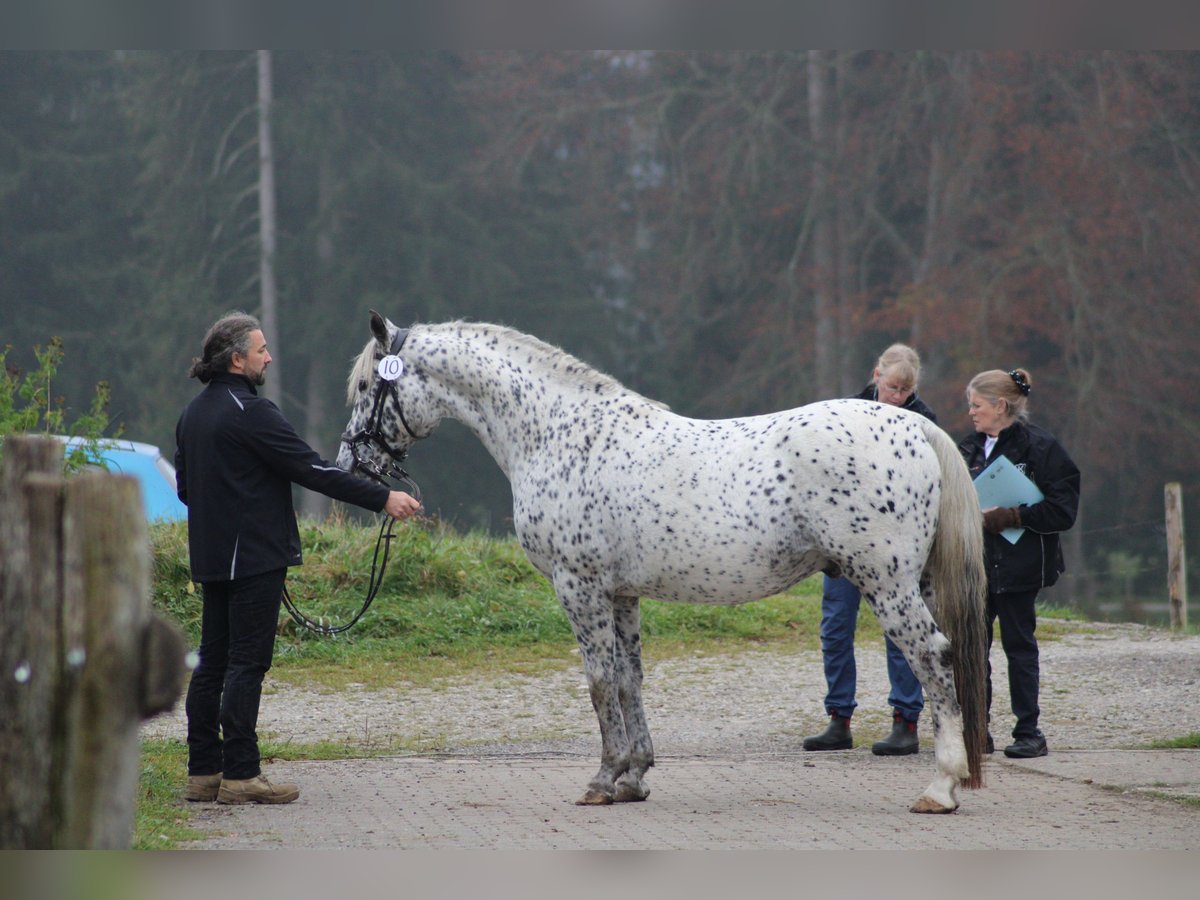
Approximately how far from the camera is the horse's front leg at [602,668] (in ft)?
19.7

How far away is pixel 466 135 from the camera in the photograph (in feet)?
104

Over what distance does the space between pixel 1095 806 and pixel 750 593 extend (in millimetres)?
1650

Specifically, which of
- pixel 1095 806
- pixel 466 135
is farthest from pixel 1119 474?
pixel 1095 806

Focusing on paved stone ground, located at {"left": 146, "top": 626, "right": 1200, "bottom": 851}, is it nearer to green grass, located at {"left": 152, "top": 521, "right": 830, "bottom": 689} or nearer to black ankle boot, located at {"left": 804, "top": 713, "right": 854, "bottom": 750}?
black ankle boot, located at {"left": 804, "top": 713, "right": 854, "bottom": 750}

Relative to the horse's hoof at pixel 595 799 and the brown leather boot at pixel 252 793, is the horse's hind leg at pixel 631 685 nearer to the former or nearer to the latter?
the horse's hoof at pixel 595 799

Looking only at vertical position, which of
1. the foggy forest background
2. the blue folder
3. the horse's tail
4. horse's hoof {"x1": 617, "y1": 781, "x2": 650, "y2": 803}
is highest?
the foggy forest background

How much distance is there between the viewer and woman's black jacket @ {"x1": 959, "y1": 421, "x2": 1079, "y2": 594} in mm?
6910

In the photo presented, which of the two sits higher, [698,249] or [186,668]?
[698,249]

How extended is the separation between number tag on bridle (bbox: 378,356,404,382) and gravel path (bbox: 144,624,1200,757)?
2.18 meters

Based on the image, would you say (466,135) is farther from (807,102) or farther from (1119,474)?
(1119,474)

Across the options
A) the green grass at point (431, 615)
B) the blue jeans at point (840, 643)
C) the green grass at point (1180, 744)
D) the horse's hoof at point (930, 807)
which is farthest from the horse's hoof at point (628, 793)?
the green grass at point (431, 615)

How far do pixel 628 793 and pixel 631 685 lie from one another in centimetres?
47

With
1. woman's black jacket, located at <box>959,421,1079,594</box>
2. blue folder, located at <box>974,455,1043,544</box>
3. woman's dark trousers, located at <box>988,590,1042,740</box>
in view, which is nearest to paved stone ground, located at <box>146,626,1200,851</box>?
woman's dark trousers, located at <box>988,590,1042,740</box>

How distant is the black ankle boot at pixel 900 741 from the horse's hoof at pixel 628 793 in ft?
5.53
